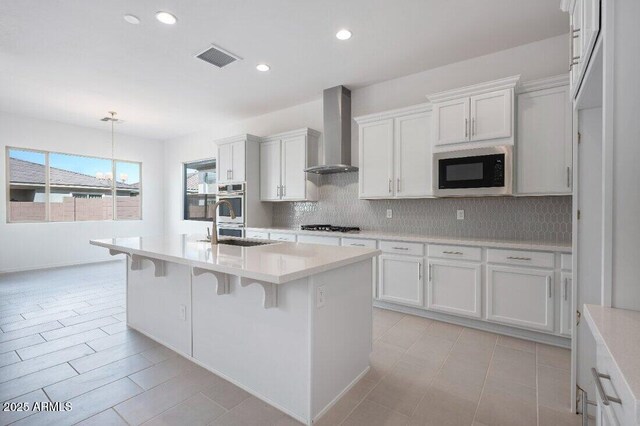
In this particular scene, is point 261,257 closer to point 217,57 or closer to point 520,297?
point 520,297

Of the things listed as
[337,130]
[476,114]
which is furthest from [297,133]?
[476,114]

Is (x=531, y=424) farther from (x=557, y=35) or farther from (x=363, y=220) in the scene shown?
(x=557, y=35)

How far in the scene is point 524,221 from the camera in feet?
10.5

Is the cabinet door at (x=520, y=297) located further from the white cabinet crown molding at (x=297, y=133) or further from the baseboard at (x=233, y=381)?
the white cabinet crown molding at (x=297, y=133)

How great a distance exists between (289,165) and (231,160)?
112 centimetres

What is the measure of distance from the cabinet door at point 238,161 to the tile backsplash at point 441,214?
0.96 m

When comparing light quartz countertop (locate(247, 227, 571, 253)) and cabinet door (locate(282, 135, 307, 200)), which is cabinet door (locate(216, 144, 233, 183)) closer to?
cabinet door (locate(282, 135, 307, 200))

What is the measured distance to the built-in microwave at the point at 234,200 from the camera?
5.08m

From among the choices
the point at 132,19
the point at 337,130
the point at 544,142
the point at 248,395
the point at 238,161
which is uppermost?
the point at 132,19

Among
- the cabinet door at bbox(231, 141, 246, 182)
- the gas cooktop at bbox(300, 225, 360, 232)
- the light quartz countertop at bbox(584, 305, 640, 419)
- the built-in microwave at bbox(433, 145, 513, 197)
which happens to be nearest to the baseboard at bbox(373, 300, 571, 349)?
the gas cooktop at bbox(300, 225, 360, 232)

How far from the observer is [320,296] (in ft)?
5.96

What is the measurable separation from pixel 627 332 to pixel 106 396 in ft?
8.82

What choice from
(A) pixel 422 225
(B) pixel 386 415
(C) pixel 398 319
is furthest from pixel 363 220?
(B) pixel 386 415

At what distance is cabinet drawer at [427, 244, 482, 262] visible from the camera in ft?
9.93
